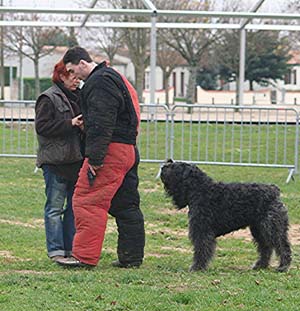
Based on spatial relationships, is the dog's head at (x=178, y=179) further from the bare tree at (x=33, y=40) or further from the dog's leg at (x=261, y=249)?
the bare tree at (x=33, y=40)

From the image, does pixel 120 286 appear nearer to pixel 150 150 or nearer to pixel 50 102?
pixel 50 102

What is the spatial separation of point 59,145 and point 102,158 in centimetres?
70

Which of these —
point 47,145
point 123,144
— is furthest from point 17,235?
point 123,144

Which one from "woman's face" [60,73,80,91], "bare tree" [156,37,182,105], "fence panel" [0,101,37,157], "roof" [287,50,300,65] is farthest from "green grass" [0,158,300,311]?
"roof" [287,50,300,65]

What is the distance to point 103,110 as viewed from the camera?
718 centimetres

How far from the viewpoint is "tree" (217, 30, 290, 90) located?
1657 inches

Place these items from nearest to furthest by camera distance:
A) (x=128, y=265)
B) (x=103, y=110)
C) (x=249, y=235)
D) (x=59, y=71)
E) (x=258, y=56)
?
(x=103, y=110) < (x=128, y=265) < (x=59, y=71) < (x=249, y=235) < (x=258, y=56)

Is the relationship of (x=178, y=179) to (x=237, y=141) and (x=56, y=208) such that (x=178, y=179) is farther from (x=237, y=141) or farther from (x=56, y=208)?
(x=237, y=141)

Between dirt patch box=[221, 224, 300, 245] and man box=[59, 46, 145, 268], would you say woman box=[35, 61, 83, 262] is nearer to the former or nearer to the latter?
man box=[59, 46, 145, 268]

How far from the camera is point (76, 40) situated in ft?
113

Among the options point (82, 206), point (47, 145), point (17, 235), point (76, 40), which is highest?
point (76, 40)

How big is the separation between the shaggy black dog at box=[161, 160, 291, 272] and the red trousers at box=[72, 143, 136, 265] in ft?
1.62

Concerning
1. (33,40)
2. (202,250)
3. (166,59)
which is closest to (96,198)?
(202,250)

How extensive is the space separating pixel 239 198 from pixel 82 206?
141 cm
